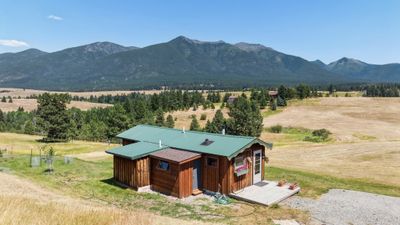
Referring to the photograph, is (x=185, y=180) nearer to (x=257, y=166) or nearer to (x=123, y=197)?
(x=123, y=197)

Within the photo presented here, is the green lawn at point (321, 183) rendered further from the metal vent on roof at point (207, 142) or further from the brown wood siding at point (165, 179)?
the brown wood siding at point (165, 179)

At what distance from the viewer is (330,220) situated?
63.0ft

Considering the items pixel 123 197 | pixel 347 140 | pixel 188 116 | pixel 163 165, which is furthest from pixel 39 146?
pixel 188 116

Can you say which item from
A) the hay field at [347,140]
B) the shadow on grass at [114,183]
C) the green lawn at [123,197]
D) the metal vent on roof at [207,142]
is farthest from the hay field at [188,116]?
the metal vent on roof at [207,142]

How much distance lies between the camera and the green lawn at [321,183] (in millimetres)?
25500

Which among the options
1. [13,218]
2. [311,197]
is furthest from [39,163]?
[13,218]

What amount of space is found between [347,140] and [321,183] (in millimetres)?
44080

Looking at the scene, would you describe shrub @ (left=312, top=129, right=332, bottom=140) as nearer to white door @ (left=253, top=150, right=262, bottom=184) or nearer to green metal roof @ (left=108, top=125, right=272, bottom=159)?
white door @ (left=253, top=150, right=262, bottom=184)

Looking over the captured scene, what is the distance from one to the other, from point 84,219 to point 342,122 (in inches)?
3655

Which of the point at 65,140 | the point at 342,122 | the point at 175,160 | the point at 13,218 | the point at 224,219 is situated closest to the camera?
the point at 13,218

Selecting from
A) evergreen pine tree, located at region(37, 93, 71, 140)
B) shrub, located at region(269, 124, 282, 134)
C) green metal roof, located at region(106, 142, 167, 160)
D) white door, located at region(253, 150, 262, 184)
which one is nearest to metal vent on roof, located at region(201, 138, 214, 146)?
green metal roof, located at region(106, 142, 167, 160)

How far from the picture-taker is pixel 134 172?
2541 cm

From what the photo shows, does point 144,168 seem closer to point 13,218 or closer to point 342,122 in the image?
point 13,218

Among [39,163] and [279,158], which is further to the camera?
[279,158]
